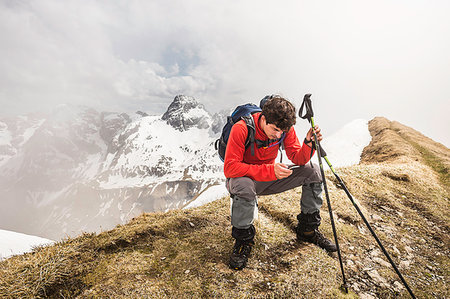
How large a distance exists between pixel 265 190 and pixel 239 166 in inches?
53.9

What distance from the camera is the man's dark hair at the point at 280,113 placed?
4.36 metres

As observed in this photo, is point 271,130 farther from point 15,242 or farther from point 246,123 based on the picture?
point 15,242

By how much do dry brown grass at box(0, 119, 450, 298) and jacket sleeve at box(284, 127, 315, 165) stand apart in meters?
2.23

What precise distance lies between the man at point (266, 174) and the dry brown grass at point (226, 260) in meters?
0.51

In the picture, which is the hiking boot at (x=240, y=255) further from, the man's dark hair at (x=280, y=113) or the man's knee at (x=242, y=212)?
the man's dark hair at (x=280, y=113)

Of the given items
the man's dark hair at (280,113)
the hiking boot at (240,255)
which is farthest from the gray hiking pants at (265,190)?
the man's dark hair at (280,113)

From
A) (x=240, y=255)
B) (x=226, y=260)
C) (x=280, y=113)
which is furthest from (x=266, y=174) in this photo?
(x=226, y=260)

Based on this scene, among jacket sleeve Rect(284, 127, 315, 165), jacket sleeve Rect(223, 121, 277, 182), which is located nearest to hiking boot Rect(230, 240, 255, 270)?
jacket sleeve Rect(223, 121, 277, 182)

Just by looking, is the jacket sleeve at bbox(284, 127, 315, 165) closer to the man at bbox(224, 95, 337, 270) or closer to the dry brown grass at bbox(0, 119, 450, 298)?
the man at bbox(224, 95, 337, 270)

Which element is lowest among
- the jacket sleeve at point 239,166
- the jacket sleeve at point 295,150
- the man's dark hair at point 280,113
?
the jacket sleeve at point 239,166

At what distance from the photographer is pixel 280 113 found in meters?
4.35

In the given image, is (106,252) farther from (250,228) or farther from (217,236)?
(250,228)

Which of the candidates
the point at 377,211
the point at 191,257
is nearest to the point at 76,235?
the point at 191,257

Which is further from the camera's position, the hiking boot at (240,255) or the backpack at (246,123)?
the backpack at (246,123)
